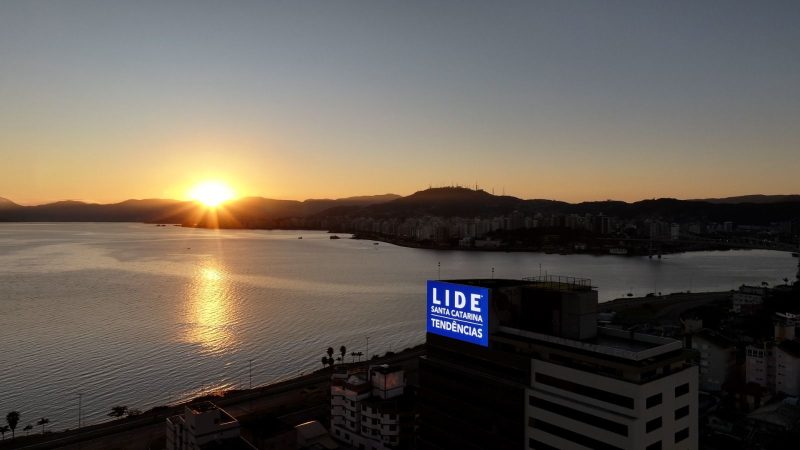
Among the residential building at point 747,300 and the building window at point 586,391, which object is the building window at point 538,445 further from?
the residential building at point 747,300

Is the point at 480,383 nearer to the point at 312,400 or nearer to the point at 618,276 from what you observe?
the point at 312,400

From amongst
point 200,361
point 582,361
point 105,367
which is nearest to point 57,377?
point 105,367

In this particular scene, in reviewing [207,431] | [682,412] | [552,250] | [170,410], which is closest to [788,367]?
[682,412]

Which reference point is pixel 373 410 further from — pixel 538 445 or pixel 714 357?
pixel 714 357

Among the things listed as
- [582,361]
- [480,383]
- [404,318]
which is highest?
[582,361]

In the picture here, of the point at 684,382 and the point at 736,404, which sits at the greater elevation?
the point at 684,382

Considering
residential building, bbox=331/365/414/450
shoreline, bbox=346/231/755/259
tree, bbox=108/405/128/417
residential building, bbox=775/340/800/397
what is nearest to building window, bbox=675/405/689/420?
residential building, bbox=331/365/414/450

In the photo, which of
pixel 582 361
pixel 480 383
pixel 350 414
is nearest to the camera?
pixel 582 361
